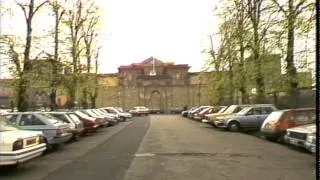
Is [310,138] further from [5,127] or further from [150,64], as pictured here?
[150,64]

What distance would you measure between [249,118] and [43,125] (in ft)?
54.2

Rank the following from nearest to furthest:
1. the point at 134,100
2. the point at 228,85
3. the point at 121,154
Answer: the point at 121,154
the point at 228,85
the point at 134,100

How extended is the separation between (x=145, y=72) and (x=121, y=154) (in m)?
102

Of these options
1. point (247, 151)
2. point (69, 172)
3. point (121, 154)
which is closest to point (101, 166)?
point (69, 172)

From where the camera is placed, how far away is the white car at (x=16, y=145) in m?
12.5

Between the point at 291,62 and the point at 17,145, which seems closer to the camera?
the point at 17,145

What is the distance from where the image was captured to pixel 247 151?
1917 cm

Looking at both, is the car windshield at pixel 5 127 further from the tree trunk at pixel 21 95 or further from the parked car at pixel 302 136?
the tree trunk at pixel 21 95

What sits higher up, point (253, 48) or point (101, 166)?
point (253, 48)

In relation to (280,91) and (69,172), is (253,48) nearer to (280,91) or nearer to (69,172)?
(280,91)

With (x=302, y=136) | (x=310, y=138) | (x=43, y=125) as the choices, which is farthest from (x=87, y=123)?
(x=310, y=138)

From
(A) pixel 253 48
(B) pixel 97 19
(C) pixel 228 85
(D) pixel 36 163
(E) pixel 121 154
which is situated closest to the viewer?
(D) pixel 36 163

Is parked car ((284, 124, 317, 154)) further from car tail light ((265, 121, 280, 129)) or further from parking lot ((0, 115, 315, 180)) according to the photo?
car tail light ((265, 121, 280, 129))

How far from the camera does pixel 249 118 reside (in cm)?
3372
